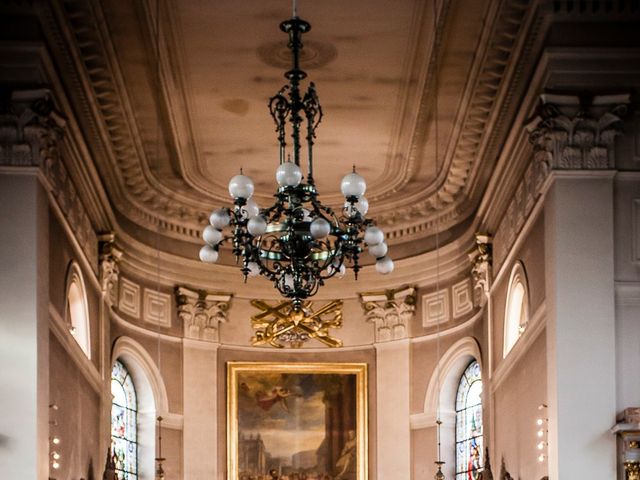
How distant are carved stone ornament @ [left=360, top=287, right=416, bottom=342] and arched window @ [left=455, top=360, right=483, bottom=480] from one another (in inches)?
45.2

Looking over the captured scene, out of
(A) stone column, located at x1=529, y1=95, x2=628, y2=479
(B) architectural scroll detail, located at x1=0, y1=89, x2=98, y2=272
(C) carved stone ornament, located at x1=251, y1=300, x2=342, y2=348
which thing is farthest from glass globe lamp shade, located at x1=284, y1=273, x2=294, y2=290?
(C) carved stone ornament, located at x1=251, y1=300, x2=342, y2=348

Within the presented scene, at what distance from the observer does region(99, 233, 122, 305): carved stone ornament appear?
1780 cm

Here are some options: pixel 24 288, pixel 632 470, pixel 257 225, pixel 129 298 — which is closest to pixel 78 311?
pixel 129 298

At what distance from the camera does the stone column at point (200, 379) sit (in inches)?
797

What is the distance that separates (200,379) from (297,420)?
61.3 inches

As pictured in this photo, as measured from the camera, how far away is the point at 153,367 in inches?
779

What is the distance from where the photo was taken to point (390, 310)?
20625 mm

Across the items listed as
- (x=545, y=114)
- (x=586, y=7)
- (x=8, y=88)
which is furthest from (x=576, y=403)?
(x=8, y=88)

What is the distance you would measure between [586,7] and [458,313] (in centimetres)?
662

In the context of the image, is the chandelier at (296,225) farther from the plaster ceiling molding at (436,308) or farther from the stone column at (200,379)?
the stone column at (200,379)

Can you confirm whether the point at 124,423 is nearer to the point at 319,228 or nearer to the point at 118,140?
the point at 118,140

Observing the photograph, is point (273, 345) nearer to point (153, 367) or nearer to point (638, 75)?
point (153, 367)

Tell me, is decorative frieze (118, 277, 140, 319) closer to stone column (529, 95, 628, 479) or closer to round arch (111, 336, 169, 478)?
round arch (111, 336, 169, 478)

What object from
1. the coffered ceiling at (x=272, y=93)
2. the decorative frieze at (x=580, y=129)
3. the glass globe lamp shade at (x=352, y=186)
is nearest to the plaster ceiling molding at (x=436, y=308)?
the coffered ceiling at (x=272, y=93)
